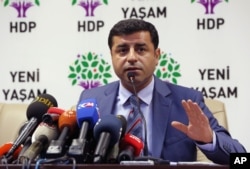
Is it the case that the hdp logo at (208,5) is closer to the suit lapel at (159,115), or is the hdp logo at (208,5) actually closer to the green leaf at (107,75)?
the green leaf at (107,75)

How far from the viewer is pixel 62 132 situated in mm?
1334

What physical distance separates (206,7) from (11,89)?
1513mm

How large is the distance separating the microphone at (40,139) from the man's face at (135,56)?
774 millimetres

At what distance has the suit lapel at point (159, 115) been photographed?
197cm

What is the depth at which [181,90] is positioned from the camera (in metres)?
2.20

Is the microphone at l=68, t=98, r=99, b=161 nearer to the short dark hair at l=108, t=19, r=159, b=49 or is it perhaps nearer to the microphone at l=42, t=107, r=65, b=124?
the microphone at l=42, t=107, r=65, b=124

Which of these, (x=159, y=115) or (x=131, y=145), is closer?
(x=131, y=145)

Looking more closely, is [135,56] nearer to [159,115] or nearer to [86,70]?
[159,115]

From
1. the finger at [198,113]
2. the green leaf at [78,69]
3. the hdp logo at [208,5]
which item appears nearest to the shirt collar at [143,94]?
the finger at [198,113]

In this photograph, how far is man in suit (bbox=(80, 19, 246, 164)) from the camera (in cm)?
199

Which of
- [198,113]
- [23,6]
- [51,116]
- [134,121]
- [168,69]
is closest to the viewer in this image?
[51,116]

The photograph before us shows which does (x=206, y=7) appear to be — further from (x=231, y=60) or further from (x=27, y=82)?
(x=27, y=82)

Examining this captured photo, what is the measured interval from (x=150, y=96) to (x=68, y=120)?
0.87 metres

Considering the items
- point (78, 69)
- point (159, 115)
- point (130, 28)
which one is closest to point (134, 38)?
point (130, 28)
